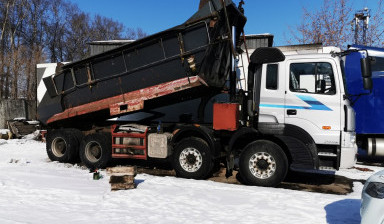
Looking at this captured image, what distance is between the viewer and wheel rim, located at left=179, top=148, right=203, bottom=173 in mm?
6527

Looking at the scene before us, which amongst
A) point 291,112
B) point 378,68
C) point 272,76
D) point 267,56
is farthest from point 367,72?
point 378,68

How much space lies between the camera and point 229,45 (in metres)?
6.81

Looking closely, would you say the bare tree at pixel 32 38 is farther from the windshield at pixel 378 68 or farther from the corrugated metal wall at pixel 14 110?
the windshield at pixel 378 68

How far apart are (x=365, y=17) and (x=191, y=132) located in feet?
60.9

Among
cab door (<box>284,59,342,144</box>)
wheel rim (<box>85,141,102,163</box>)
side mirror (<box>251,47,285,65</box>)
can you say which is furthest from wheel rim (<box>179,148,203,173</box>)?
wheel rim (<box>85,141,102,163</box>)

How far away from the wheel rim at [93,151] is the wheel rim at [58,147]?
0.98 metres

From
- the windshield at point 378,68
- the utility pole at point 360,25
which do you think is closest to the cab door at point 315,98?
the windshield at point 378,68

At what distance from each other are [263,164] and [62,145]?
19.4ft

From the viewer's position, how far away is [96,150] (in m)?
7.95

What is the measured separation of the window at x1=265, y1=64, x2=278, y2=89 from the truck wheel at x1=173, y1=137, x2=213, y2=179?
1.88 meters

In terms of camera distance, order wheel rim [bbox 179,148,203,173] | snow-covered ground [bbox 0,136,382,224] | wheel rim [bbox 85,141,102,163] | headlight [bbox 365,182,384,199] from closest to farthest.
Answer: headlight [bbox 365,182,384,199] → snow-covered ground [bbox 0,136,382,224] → wheel rim [bbox 179,148,203,173] → wheel rim [bbox 85,141,102,163]

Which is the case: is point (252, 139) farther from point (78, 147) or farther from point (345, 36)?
point (345, 36)

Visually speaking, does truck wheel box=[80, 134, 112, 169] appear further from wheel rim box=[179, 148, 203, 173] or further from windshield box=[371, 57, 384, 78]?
windshield box=[371, 57, 384, 78]

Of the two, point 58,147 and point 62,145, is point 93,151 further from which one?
point 58,147
